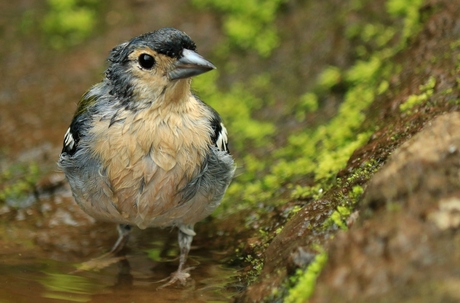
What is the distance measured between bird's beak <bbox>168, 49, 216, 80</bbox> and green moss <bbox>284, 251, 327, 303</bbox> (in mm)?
1518

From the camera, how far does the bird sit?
12.8ft

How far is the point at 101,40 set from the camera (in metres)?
8.11

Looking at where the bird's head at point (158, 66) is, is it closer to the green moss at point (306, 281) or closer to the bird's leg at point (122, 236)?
the bird's leg at point (122, 236)

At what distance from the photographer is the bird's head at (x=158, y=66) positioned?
12.6 ft

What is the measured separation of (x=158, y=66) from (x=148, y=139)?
19.4 inches

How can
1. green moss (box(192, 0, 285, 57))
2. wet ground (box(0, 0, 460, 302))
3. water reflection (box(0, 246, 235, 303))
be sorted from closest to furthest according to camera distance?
wet ground (box(0, 0, 460, 302)), water reflection (box(0, 246, 235, 303)), green moss (box(192, 0, 285, 57))

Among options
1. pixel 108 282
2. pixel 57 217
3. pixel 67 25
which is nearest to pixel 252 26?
pixel 67 25

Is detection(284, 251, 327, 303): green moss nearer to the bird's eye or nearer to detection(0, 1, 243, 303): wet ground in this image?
detection(0, 1, 243, 303): wet ground

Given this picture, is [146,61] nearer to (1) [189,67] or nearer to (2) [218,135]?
(1) [189,67]

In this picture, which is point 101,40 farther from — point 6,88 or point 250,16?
point 250,16

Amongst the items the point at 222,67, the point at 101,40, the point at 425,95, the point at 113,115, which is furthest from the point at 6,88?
the point at 425,95

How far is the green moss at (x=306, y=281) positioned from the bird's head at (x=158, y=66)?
5.04ft

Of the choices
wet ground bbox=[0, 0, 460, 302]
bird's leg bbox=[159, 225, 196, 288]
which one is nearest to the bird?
bird's leg bbox=[159, 225, 196, 288]

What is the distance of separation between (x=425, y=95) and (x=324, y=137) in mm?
1287
